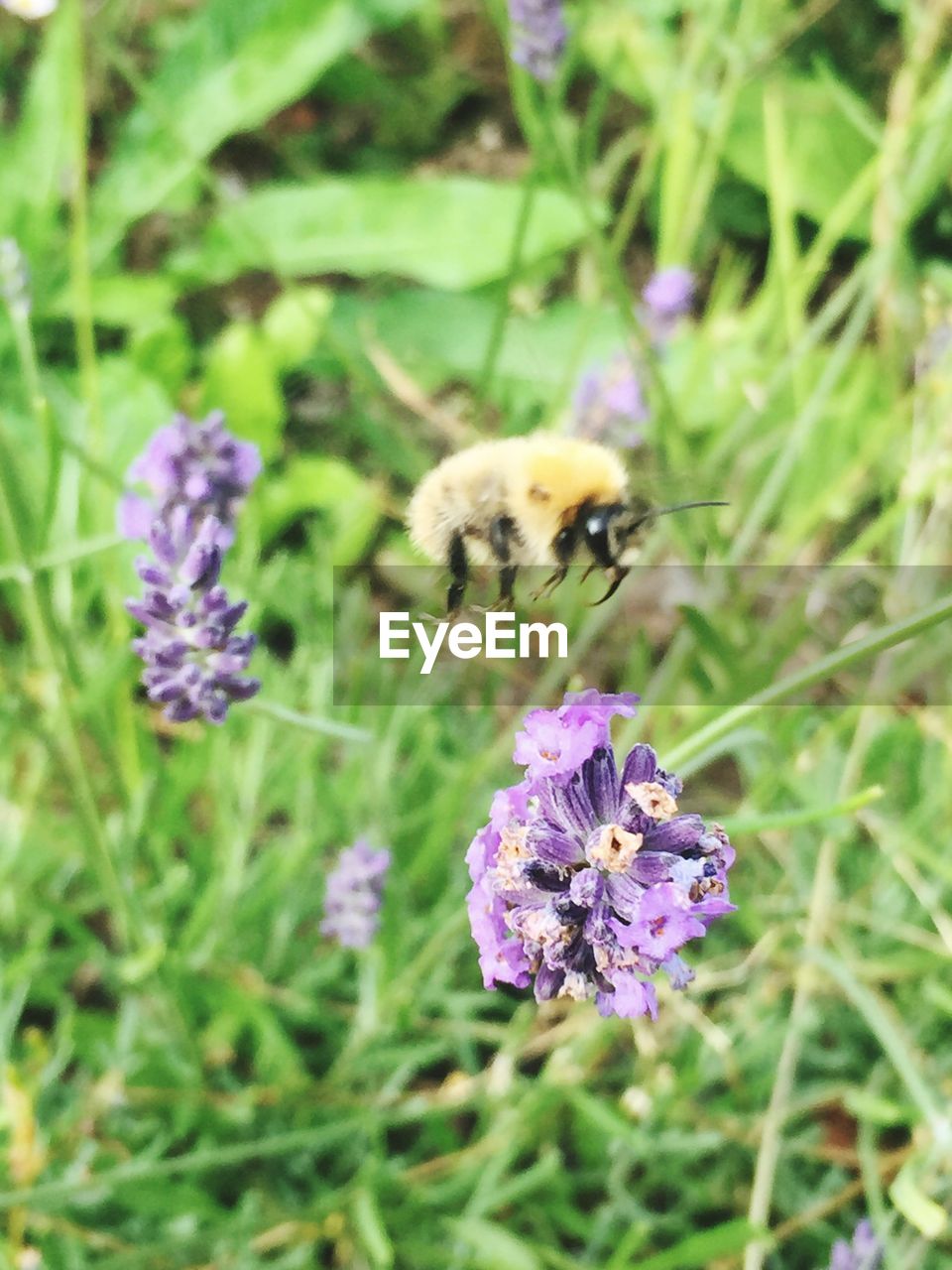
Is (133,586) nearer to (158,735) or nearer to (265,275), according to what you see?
(158,735)

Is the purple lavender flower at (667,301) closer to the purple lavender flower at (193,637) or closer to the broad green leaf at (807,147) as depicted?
the broad green leaf at (807,147)

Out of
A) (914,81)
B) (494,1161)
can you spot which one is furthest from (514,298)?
(494,1161)

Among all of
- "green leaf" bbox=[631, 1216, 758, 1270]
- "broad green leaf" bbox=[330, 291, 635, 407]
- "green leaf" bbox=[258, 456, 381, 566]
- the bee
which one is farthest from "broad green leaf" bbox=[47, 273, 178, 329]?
"green leaf" bbox=[631, 1216, 758, 1270]

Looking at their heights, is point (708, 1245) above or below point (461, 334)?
below

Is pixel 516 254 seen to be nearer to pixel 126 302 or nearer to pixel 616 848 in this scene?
pixel 616 848

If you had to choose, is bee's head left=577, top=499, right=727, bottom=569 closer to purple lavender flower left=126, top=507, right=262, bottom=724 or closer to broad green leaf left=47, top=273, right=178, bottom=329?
purple lavender flower left=126, top=507, right=262, bottom=724

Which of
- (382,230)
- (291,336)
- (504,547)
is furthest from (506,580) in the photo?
(382,230)
